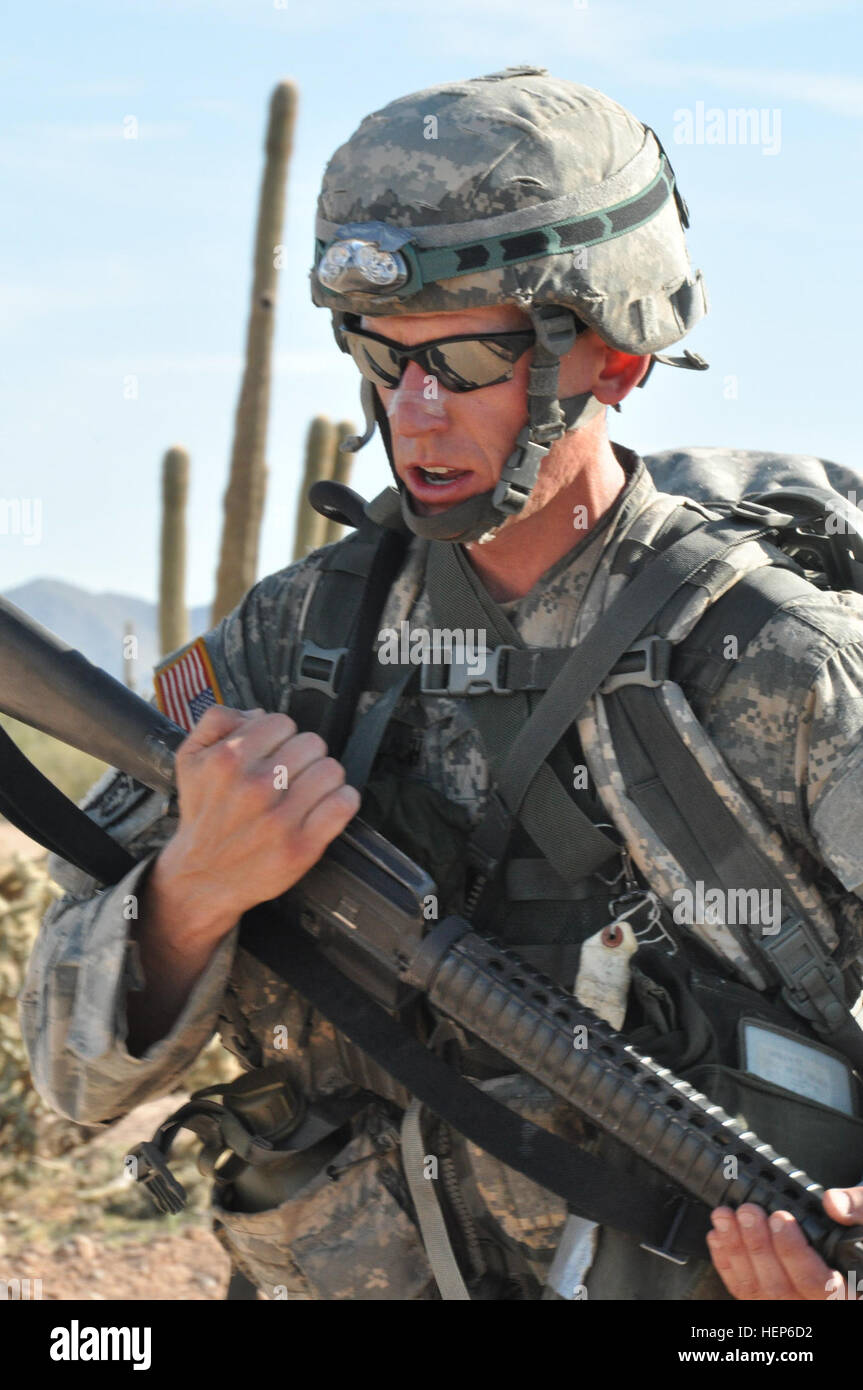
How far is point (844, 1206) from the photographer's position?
2.48 m

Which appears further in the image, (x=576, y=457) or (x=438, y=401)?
(x=576, y=457)

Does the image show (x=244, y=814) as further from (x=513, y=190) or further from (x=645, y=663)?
(x=513, y=190)

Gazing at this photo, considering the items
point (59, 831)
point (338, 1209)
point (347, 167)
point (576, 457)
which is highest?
point (347, 167)

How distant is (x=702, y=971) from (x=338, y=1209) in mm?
872

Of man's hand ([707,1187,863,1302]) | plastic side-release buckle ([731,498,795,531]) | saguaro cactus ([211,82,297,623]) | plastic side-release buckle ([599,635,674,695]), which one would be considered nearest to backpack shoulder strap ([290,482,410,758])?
plastic side-release buckle ([599,635,674,695])

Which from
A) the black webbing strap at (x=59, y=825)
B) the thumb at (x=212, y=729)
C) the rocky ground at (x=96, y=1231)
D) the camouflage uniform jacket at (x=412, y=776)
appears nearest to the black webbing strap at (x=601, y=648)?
the camouflage uniform jacket at (x=412, y=776)

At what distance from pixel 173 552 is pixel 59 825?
8347mm

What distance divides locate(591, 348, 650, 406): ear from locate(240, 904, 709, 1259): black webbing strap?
115 cm

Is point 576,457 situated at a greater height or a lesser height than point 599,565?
greater

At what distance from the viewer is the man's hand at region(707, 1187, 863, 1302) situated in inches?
97.2

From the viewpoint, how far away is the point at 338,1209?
3.12 m

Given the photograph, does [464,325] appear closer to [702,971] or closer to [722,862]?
[722,862]
